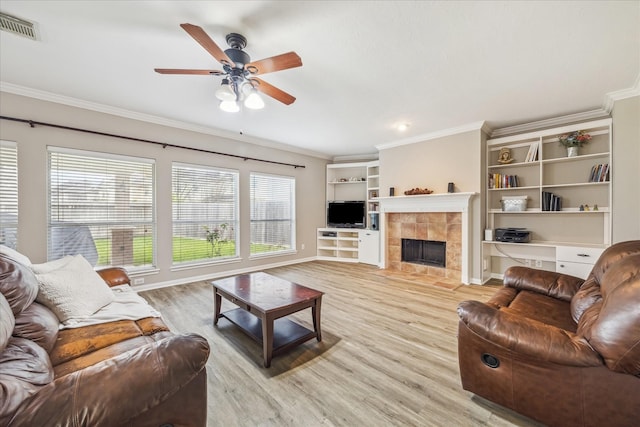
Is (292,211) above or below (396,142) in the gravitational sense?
below

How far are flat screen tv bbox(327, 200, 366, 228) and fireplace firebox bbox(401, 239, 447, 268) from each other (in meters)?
1.24

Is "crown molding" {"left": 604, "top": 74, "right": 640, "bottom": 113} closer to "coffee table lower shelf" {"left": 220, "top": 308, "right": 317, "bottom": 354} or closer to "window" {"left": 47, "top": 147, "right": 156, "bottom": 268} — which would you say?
"coffee table lower shelf" {"left": 220, "top": 308, "right": 317, "bottom": 354}

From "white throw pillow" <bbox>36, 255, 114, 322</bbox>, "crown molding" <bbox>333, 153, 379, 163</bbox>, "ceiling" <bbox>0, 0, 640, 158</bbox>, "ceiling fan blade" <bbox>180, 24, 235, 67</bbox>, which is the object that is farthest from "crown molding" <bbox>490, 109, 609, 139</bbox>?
"white throw pillow" <bbox>36, 255, 114, 322</bbox>

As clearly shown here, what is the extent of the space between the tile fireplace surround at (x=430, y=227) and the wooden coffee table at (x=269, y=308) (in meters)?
3.08

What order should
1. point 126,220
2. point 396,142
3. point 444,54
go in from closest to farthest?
point 444,54
point 126,220
point 396,142

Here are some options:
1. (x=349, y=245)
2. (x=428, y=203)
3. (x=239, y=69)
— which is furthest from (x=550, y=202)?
(x=239, y=69)

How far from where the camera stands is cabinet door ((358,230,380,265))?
575 centimetres

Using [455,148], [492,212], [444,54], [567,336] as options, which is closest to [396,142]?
[455,148]

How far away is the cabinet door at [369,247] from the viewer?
5746 mm

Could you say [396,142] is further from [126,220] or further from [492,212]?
[126,220]

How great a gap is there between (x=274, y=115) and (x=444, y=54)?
2.38 m

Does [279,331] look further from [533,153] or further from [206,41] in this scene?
[533,153]

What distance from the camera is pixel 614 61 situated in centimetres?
251

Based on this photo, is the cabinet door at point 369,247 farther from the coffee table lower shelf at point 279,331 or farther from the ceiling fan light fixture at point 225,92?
the ceiling fan light fixture at point 225,92
